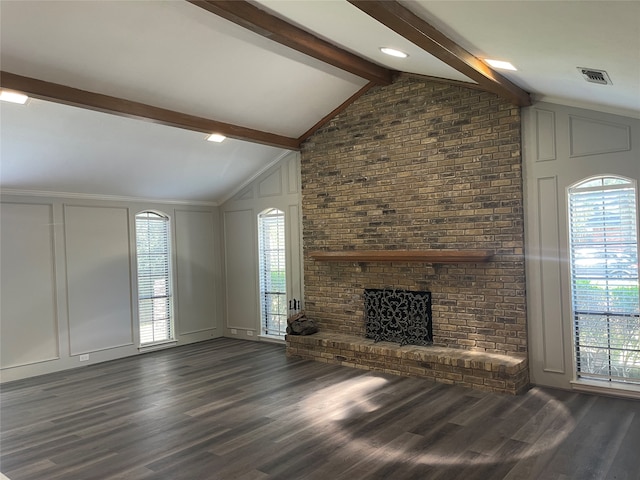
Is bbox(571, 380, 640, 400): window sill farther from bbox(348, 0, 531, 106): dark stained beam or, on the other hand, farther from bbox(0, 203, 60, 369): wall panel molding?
bbox(0, 203, 60, 369): wall panel molding

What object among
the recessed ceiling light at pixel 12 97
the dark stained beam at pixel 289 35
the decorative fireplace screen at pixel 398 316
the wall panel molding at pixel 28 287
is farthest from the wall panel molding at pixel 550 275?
the wall panel molding at pixel 28 287

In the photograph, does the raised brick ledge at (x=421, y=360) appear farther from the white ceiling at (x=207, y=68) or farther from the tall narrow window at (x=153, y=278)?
the white ceiling at (x=207, y=68)

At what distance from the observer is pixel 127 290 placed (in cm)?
727

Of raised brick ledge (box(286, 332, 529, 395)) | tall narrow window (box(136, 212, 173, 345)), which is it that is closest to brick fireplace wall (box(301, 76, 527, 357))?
raised brick ledge (box(286, 332, 529, 395))

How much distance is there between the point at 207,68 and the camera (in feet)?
16.0

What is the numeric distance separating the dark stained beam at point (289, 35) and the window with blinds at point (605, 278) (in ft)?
8.83

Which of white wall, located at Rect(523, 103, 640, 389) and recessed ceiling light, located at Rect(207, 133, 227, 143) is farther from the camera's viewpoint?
recessed ceiling light, located at Rect(207, 133, 227, 143)

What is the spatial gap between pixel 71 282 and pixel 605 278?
6611 mm

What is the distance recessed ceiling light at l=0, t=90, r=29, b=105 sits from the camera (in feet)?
13.8

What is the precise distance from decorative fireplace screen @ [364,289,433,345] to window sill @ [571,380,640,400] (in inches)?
65.2

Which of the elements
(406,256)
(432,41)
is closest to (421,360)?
(406,256)

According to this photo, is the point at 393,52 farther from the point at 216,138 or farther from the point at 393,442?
the point at 393,442

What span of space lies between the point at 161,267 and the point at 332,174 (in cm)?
327

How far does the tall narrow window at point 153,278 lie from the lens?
7.54 meters
